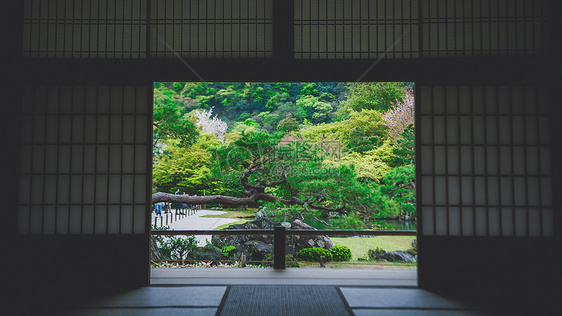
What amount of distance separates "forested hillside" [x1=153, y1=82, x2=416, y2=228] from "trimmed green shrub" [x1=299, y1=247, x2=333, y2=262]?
1476 mm

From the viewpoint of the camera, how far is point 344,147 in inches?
379

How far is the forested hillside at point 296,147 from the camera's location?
321 inches

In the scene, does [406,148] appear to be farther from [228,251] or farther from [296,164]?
[228,251]

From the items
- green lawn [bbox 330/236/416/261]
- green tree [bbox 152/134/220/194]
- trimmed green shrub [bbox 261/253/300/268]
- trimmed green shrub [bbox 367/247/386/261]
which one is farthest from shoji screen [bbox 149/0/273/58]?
green lawn [bbox 330/236/416/261]

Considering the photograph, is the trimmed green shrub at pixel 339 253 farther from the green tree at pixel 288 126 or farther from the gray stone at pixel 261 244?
the green tree at pixel 288 126

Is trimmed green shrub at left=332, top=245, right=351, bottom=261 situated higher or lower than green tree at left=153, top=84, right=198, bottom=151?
lower
